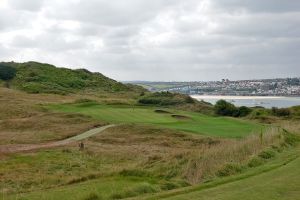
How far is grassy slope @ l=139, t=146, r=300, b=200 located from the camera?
48.1 feet

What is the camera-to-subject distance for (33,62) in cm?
18388

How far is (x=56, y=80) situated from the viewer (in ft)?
509

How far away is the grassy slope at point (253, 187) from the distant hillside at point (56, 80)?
108834mm

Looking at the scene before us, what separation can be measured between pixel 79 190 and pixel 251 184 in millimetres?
6250

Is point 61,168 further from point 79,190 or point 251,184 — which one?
point 251,184

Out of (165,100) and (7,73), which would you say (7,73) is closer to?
(7,73)

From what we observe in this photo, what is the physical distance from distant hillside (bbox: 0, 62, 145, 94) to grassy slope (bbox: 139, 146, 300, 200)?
10883 centimetres

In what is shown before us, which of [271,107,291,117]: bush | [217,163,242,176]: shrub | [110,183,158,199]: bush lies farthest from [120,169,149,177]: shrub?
[271,107,291,117]: bush

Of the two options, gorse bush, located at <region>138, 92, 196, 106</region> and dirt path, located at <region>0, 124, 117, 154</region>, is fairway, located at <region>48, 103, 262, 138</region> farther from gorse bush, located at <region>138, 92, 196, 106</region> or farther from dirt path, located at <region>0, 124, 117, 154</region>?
gorse bush, located at <region>138, 92, 196, 106</region>

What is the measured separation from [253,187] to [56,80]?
143 metres

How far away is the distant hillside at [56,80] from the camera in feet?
443

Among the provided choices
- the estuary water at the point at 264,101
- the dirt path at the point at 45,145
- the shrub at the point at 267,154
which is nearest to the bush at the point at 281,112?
the estuary water at the point at 264,101

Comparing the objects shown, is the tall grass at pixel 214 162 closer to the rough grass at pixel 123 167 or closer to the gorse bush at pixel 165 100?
the rough grass at pixel 123 167

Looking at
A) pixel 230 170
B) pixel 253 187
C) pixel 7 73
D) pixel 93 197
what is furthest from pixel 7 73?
pixel 253 187
